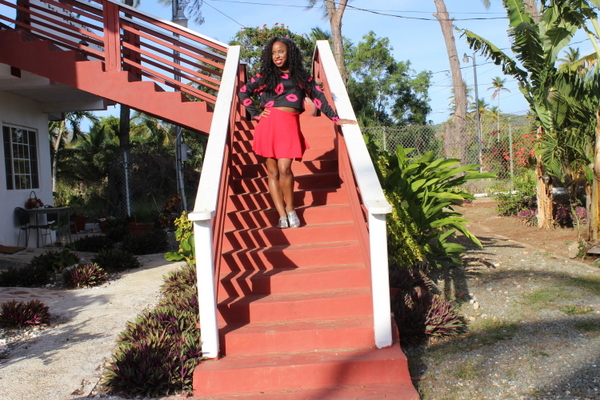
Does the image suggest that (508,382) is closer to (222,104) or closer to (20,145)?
(222,104)

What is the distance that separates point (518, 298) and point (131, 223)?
8.61 m

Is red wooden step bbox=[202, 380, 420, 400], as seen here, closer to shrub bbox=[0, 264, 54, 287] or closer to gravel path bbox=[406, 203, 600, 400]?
gravel path bbox=[406, 203, 600, 400]

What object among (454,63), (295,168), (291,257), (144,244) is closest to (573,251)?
(295,168)

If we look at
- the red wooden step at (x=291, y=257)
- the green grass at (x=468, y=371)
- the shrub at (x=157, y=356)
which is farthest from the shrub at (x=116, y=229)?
the green grass at (x=468, y=371)

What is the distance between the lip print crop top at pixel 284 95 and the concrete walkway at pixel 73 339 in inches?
97.9

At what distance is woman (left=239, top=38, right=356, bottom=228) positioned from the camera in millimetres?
5008

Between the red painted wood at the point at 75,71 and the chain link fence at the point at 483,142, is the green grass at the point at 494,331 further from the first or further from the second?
the chain link fence at the point at 483,142

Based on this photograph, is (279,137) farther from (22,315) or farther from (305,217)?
(22,315)

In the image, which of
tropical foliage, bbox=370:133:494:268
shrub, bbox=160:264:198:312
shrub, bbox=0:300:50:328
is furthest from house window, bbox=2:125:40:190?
tropical foliage, bbox=370:133:494:268

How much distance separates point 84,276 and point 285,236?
129 inches

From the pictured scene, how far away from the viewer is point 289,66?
5176 millimetres

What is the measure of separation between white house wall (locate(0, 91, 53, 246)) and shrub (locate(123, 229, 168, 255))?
1.93 m

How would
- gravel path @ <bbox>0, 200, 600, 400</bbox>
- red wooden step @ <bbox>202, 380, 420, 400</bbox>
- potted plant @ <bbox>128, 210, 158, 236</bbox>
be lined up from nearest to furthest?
1. red wooden step @ <bbox>202, 380, 420, 400</bbox>
2. gravel path @ <bbox>0, 200, 600, 400</bbox>
3. potted plant @ <bbox>128, 210, 158, 236</bbox>

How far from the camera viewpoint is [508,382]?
364 centimetres
